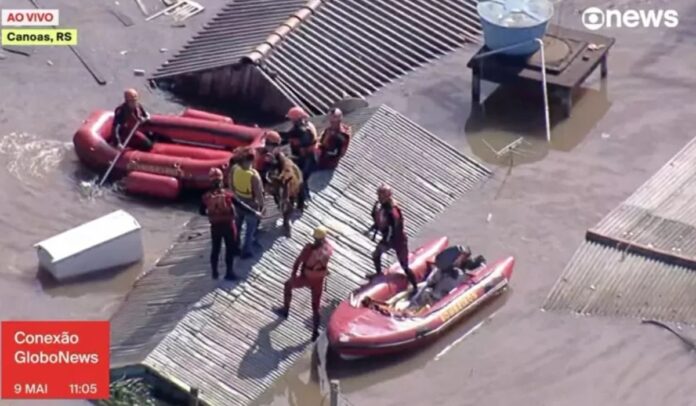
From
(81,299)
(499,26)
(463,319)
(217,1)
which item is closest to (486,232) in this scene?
(463,319)

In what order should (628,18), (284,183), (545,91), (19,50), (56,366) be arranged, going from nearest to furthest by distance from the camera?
(56,366)
(284,183)
(545,91)
(19,50)
(628,18)

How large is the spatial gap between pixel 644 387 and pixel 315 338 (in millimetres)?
4245

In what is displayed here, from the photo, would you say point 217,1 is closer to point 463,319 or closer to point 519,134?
point 519,134

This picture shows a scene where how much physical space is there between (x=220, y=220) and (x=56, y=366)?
2889 mm

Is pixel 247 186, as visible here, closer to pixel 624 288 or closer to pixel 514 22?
pixel 624 288

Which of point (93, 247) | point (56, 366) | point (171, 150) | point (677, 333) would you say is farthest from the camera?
point (171, 150)

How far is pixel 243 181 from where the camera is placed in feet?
76.0

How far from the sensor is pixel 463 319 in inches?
926

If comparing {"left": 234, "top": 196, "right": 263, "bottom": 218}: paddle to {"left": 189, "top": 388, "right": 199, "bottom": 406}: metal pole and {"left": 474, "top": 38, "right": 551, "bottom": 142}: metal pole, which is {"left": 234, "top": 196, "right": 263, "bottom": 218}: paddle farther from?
{"left": 474, "top": 38, "right": 551, "bottom": 142}: metal pole

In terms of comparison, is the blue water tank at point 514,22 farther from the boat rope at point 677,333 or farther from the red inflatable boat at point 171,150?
the boat rope at point 677,333

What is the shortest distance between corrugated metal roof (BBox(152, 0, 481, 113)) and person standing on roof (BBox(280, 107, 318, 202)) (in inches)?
107

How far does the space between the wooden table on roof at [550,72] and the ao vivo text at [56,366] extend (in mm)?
8529

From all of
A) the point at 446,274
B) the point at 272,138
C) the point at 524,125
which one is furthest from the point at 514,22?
the point at 446,274

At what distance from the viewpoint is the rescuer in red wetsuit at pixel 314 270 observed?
22156 millimetres
